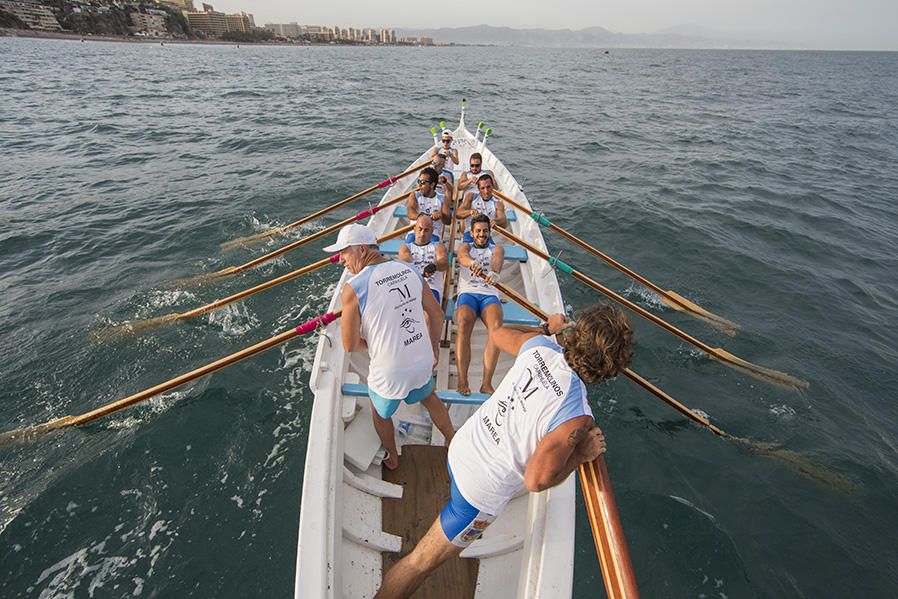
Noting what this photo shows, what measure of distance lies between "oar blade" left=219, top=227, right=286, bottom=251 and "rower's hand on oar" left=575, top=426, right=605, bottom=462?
9.34 metres

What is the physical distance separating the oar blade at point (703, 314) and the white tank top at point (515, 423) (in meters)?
6.42

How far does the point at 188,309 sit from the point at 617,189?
13382 mm

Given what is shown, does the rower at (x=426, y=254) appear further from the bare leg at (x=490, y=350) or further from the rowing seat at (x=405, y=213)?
the rowing seat at (x=405, y=213)

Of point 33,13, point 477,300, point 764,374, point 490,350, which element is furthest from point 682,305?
point 33,13

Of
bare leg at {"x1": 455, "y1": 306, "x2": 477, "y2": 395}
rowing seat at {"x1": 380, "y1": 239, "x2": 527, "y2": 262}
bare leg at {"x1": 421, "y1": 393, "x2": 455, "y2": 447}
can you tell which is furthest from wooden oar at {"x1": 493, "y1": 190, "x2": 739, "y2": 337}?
bare leg at {"x1": 421, "y1": 393, "x2": 455, "y2": 447}

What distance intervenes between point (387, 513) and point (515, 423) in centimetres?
225

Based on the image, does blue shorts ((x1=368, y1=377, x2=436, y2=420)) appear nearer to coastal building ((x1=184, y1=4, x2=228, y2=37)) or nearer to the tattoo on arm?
the tattoo on arm

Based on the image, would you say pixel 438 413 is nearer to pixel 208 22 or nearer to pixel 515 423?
pixel 515 423

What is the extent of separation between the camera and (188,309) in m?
7.30

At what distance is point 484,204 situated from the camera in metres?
7.89

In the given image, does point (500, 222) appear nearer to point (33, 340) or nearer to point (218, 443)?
point (218, 443)

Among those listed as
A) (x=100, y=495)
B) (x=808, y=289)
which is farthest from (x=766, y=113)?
(x=100, y=495)

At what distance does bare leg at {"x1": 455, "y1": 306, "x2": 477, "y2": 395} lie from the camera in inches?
176

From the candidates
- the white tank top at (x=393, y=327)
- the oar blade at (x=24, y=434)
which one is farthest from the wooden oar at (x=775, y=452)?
the oar blade at (x=24, y=434)
